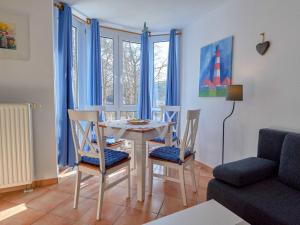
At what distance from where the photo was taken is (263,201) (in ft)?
4.65

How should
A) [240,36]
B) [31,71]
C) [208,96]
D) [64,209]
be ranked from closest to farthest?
1. [64,209]
2. [31,71]
3. [240,36]
4. [208,96]

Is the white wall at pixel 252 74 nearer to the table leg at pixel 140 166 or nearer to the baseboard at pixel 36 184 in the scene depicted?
the table leg at pixel 140 166

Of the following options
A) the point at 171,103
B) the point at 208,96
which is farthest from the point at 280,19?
the point at 171,103

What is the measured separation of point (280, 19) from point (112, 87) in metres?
2.79

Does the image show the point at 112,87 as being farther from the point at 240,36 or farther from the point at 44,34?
the point at 240,36

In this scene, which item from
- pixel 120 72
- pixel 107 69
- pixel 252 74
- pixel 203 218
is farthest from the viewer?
pixel 120 72

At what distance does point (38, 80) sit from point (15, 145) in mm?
776

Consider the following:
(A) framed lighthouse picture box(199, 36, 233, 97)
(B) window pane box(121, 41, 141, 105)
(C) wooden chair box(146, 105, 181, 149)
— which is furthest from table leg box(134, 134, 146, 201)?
(B) window pane box(121, 41, 141, 105)

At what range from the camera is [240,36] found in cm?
253

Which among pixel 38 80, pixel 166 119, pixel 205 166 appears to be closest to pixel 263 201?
pixel 205 166

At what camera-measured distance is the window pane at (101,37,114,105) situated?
3.75 meters

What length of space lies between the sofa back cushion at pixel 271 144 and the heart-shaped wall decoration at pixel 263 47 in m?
0.86

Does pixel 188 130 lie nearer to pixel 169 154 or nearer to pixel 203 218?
pixel 169 154

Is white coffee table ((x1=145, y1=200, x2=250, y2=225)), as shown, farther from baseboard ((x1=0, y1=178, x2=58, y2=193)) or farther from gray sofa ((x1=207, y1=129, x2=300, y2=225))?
baseboard ((x1=0, y1=178, x2=58, y2=193))
